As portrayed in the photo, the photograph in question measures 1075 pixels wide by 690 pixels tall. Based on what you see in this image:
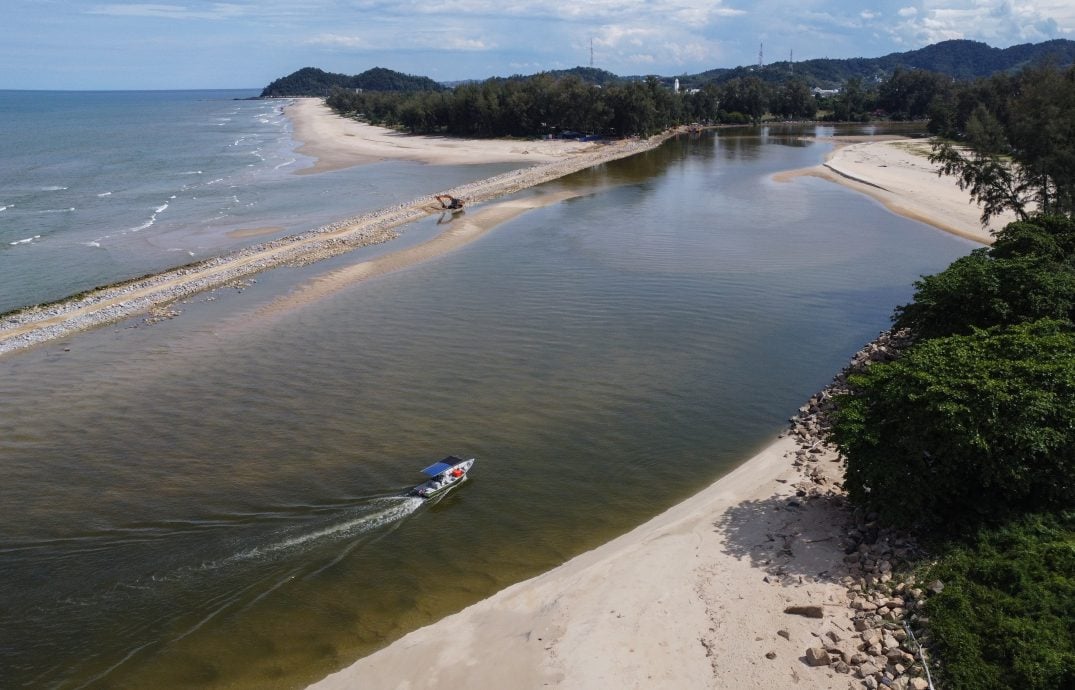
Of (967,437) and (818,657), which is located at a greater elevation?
(967,437)

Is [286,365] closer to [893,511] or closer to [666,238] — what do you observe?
[893,511]

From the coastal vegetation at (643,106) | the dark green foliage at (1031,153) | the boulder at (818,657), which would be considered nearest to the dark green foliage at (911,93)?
the coastal vegetation at (643,106)

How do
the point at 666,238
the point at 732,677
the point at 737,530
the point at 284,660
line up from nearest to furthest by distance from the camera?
the point at 732,677 < the point at 284,660 < the point at 737,530 < the point at 666,238

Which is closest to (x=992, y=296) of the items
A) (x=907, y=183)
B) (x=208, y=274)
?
(x=208, y=274)

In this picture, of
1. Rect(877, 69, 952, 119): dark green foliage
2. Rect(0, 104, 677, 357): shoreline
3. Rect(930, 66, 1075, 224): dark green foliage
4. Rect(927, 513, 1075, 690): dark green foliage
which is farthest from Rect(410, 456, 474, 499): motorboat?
Rect(877, 69, 952, 119): dark green foliage

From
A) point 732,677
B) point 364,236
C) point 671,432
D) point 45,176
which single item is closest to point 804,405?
point 671,432

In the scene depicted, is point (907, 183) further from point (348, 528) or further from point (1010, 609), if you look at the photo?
point (348, 528)

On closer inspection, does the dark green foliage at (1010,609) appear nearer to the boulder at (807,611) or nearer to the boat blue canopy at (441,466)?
the boulder at (807,611)
